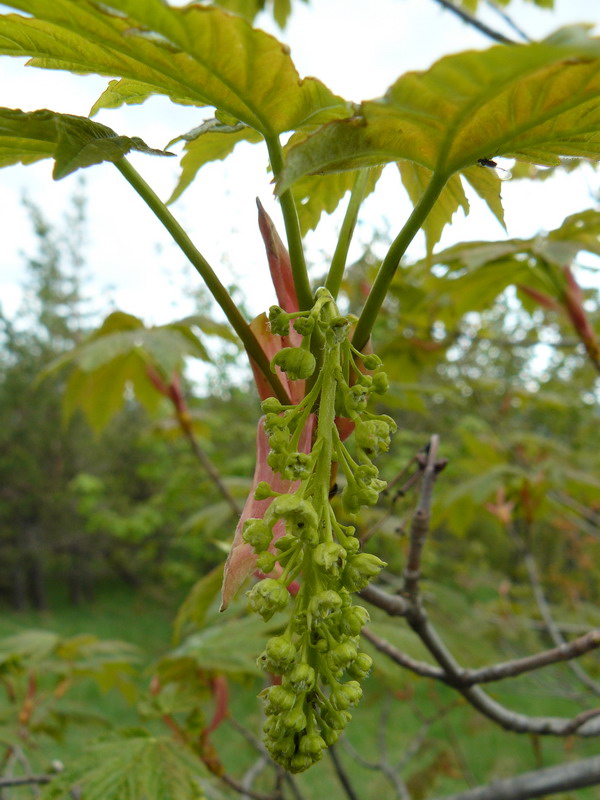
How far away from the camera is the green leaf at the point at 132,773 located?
1052 mm

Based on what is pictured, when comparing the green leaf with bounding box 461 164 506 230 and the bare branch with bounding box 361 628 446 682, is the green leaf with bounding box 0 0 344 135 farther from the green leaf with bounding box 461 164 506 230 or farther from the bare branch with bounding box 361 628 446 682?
the bare branch with bounding box 361 628 446 682

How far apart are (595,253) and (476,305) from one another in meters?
0.48

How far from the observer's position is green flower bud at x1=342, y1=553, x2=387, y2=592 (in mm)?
481

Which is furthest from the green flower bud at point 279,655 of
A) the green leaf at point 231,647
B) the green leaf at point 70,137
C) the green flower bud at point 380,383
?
the green leaf at point 231,647

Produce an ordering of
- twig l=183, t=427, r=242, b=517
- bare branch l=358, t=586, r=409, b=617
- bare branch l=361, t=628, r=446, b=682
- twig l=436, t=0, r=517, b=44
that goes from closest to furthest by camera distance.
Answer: bare branch l=358, t=586, r=409, b=617 < bare branch l=361, t=628, r=446, b=682 < twig l=183, t=427, r=242, b=517 < twig l=436, t=0, r=517, b=44

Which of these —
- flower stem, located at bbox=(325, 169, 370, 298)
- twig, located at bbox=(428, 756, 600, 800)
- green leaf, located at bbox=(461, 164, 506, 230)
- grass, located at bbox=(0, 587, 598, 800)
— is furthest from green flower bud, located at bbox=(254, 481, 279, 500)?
grass, located at bbox=(0, 587, 598, 800)

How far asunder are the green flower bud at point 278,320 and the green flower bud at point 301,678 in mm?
273

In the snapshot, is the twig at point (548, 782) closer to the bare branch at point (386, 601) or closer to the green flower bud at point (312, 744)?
the bare branch at point (386, 601)

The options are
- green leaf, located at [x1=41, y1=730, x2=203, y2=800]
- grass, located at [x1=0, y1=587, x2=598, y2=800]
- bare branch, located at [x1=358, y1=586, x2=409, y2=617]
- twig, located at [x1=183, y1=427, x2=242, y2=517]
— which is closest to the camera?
bare branch, located at [x1=358, y1=586, x2=409, y2=617]

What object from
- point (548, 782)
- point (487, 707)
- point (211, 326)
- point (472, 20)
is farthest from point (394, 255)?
point (472, 20)

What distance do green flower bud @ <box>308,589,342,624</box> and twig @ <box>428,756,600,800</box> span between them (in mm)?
784

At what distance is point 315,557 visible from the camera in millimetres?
457

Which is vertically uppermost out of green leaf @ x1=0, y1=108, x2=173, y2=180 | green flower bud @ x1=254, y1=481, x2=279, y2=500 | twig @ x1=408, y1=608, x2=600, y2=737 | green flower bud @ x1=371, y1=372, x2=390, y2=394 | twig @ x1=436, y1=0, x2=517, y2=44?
twig @ x1=436, y1=0, x2=517, y2=44

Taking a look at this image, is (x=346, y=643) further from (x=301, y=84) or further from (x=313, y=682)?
(x=301, y=84)
